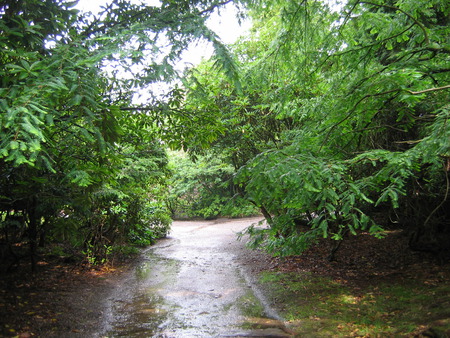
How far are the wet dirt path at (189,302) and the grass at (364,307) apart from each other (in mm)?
461

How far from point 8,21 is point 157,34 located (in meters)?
1.70

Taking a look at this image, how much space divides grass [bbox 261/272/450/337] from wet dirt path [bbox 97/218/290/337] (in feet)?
1.51

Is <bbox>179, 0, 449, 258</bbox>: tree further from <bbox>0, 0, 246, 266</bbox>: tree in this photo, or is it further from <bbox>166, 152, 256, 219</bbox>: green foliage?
<bbox>166, 152, 256, 219</bbox>: green foliage

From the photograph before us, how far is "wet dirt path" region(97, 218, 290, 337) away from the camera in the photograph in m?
5.03

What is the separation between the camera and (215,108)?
6090 mm

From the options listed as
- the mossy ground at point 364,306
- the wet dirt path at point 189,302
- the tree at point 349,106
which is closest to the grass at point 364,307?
the mossy ground at point 364,306

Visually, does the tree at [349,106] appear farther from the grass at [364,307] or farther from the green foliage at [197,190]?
the green foliage at [197,190]

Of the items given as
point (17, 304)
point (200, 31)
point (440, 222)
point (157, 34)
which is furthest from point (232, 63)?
point (440, 222)

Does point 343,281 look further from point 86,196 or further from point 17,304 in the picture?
point 17,304

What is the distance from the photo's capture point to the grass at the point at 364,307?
14.4 ft

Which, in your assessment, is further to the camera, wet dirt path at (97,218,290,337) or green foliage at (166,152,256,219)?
green foliage at (166,152,256,219)

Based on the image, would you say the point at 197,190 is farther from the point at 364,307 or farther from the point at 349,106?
the point at 349,106

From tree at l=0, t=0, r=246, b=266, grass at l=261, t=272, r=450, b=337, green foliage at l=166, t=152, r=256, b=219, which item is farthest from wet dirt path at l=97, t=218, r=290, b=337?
green foliage at l=166, t=152, r=256, b=219

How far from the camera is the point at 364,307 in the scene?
5453 millimetres
